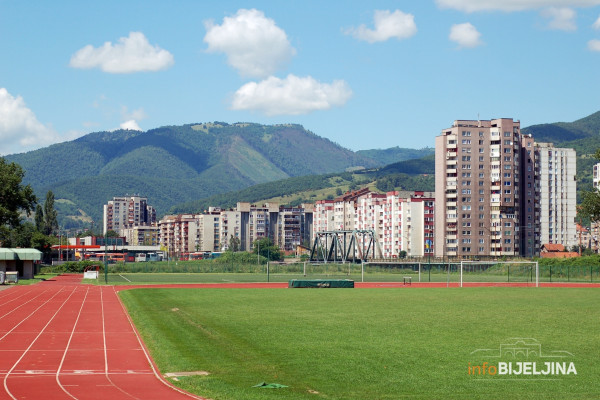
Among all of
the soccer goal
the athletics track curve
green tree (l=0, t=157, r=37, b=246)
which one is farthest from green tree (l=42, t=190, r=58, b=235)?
the athletics track curve

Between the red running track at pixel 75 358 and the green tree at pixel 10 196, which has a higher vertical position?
the green tree at pixel 10 196

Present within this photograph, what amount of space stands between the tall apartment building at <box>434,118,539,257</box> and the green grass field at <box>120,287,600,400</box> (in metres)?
128

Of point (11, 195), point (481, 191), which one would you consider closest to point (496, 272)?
point (481, 191)

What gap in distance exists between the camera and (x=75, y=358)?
25.3 m

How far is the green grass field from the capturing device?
19875 mm

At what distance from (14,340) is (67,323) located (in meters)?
7.36

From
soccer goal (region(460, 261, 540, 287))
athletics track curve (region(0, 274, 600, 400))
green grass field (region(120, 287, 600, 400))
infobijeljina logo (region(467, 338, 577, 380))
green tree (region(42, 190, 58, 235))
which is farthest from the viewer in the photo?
green tree (region(42, 190, 58, 235))

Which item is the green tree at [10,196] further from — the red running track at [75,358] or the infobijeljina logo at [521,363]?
the infobijeljina logo at [521,363]

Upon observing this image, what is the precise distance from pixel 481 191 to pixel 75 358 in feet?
528

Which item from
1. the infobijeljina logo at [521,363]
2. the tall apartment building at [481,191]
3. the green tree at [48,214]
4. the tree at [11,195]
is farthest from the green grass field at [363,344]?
the green tree at [48,214]

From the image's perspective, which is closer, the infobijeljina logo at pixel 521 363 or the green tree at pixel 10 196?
the infobijeljina logo at pixel 521 363

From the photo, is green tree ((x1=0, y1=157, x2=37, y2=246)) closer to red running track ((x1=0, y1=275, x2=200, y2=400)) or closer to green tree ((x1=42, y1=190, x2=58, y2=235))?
red running track ((x1=0, y1=275, x2=200, y2=400))

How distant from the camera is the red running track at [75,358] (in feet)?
64.4

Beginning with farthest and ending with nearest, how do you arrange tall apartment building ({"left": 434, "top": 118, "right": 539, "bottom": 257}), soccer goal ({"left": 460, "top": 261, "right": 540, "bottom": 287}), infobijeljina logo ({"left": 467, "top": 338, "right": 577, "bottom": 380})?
tall apartment building ({"left": 434, "top": 118, "right": 539, "bottom": 257}), soccer goal ({"left": 460, "top": 261, "right": 540, "bottom": 287}), infobijeljina logo ({"left": 467, "top": 338, "right": 577, "bottom": 380})
